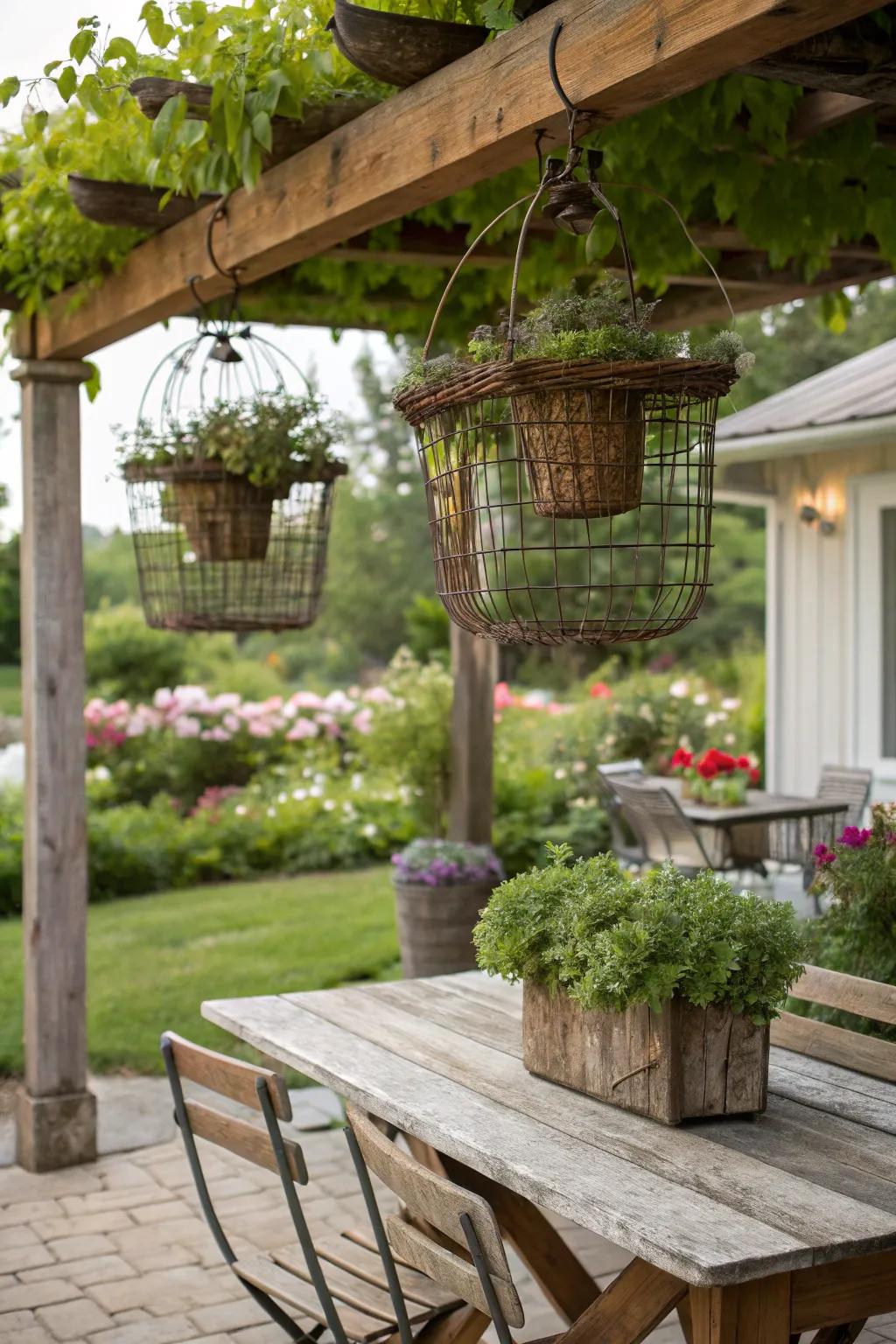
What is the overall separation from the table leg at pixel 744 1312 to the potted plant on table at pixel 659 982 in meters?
0.43

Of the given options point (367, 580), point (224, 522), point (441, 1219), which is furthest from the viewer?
point (367, 580)

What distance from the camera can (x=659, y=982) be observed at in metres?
2.35

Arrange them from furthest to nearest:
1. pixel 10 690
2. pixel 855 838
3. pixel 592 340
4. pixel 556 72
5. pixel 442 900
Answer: pixel 10 690 < pixel 442 900 < pixel 855 838 < pixel 556 72 < pixel 592 340

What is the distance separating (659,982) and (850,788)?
15.8 ft

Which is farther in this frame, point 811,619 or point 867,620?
point 811,619

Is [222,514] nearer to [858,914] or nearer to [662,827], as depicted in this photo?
[858,914]

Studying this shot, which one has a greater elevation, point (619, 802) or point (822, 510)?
point (822, 510)

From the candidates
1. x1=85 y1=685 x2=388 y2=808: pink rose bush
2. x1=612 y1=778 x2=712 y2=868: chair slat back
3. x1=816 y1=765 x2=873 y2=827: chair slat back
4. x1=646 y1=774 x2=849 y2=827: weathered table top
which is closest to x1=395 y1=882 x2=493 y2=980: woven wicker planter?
x1=612 y1=778 x2=712 y2=868: chair slat back

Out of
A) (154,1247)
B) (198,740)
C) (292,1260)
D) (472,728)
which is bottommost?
(154,1247)

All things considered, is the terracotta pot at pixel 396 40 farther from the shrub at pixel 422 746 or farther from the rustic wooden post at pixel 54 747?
the shrub at pixel 422 746

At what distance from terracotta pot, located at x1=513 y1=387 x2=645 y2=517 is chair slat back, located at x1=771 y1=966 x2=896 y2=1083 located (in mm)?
1129

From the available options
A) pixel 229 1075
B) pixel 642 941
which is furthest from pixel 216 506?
pixel 642 941

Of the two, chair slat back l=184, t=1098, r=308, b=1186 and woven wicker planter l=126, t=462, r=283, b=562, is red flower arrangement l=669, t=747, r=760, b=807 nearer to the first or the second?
woven wicker planter l=126, t=462, r=283, b=562

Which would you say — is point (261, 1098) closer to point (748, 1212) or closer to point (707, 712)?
point (748, 1212)
